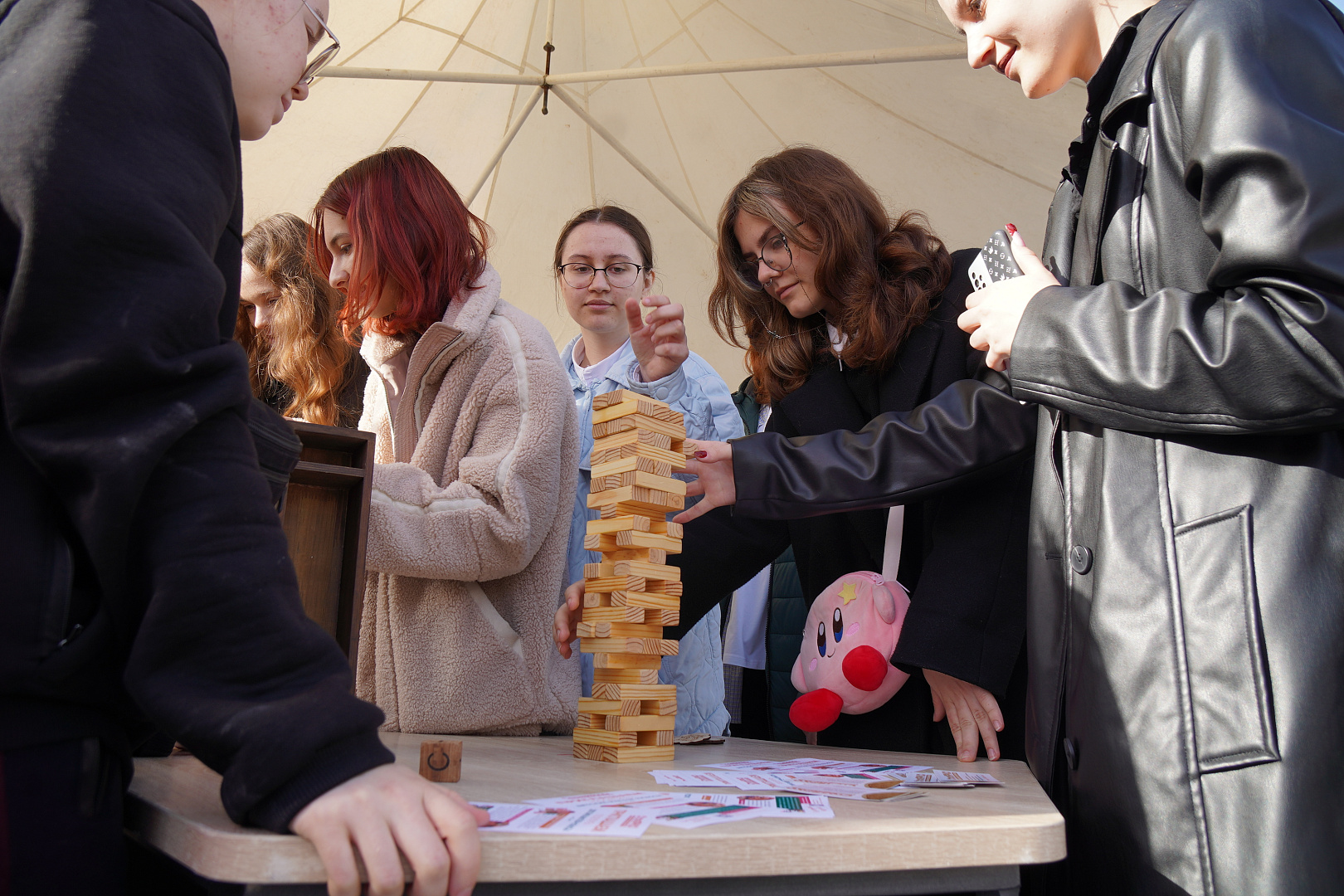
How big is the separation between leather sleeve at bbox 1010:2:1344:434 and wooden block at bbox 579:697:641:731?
2.37 feet

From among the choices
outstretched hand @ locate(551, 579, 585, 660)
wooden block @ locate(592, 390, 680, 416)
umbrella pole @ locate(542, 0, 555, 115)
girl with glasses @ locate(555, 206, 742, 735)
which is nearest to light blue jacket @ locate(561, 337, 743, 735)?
girl with glasses @ locate(555, 206, 742, 735)

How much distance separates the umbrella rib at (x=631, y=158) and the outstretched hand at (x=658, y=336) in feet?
10.1

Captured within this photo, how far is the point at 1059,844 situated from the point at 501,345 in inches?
55.2

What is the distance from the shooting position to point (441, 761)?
41.1 inches

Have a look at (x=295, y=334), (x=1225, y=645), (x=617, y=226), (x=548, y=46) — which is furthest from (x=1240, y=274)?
(x=548, y=46)

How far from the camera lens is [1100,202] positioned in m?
1.32

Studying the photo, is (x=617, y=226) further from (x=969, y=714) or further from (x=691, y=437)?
(x=969, y=714)

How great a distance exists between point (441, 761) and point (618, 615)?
0.42m

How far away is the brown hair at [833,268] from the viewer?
205 centimetres

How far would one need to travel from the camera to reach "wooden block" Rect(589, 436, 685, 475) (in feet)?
4.78

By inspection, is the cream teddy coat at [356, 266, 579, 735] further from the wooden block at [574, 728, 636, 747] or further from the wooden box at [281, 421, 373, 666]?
the wooden block at [574, 728, 636, 747]

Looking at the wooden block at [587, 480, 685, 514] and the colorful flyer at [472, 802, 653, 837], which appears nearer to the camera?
the colorful flyer at [472, 802, 653, 837]

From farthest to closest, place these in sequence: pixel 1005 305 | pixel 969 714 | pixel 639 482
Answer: pixel 969 714
pixel 639 482
pixel 1005 305

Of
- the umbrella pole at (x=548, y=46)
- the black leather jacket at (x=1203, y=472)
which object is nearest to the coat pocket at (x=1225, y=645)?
the black leather jacket at (x=1203, y=472)
